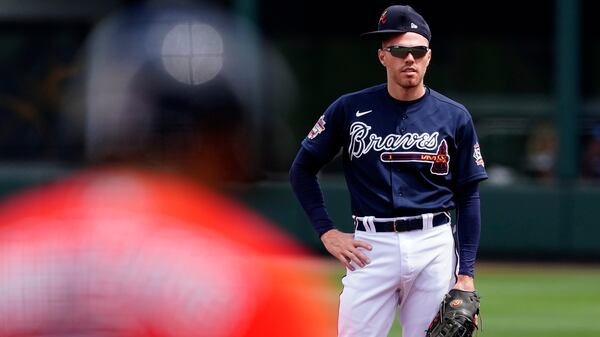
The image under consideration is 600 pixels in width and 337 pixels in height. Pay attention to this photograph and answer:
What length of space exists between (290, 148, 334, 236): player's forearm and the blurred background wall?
377 inches

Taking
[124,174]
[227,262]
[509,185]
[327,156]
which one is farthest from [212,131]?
[509,185]

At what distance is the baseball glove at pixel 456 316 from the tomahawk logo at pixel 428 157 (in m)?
0.42

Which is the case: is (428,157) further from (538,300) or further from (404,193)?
(538,300)

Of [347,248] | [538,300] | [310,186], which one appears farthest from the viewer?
[538,300]

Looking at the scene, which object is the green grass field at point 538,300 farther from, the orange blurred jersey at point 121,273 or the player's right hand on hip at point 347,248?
the orange blurred jersey at point 121,273

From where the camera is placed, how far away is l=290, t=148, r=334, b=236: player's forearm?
14.0 feet

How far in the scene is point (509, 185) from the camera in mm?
14102

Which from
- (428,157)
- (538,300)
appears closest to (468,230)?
(428,157)

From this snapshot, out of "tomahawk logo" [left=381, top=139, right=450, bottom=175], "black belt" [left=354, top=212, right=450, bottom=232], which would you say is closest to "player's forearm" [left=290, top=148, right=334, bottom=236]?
"black belt" [left=354, top=212, right=450, bottom=232]

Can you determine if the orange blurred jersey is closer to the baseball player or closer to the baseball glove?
the baseball glove

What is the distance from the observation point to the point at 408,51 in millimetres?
4016

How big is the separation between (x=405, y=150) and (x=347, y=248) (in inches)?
15.4

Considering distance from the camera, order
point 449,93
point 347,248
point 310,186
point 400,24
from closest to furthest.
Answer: point 400,24 < point 347,248 < point 310,186 < point 449,93

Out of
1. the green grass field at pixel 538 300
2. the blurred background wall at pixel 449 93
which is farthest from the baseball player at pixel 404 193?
the blurred background wall at pixel 449 93
